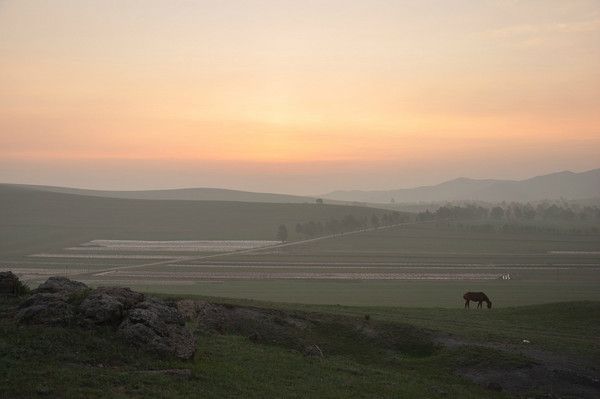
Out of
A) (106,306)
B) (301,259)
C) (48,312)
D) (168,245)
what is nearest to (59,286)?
(48,312)

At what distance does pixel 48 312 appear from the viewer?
17422mm

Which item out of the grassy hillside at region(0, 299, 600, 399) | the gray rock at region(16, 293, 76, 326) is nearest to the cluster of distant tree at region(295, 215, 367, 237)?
the grassy hillside at region(0, 299, 600, 399)

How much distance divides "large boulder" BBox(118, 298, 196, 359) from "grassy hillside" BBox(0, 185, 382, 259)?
125 meters

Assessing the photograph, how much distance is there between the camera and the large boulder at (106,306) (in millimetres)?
17281

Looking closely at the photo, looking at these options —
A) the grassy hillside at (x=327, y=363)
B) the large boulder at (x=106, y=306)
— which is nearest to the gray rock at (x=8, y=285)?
the grassy hillside at (x=327, y=363)

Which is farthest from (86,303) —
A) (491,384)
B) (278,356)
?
(491,384)

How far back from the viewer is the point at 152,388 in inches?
544

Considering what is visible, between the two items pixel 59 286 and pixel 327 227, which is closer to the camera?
pixel 59 286

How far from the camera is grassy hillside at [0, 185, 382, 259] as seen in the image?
503ft

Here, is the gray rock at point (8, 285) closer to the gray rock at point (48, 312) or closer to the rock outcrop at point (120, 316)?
the rock outcrop at point (120, 316)

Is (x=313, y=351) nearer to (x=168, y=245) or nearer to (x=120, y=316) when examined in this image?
(x=120, y=316)

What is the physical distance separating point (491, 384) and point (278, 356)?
7.15m

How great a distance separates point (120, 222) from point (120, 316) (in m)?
171

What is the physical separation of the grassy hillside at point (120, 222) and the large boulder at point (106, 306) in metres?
124
